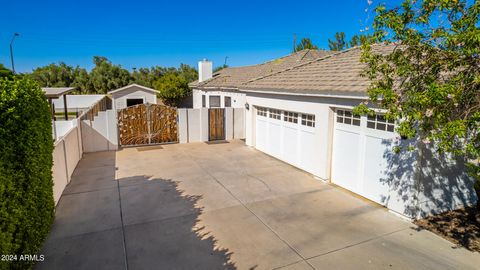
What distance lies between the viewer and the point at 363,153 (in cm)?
794

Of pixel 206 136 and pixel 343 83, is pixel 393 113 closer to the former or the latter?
pixel 343 83

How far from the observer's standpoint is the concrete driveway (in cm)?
518

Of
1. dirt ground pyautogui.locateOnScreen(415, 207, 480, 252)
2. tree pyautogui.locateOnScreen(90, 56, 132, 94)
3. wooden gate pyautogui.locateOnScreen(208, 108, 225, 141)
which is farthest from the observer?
tree pyautogui.locateOnScreen(90, 56, 132, 94)

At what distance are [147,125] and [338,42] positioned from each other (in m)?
30.4

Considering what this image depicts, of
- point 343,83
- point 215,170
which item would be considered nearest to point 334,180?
point 343,83

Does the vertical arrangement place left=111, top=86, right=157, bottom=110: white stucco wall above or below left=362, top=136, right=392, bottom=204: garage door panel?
above

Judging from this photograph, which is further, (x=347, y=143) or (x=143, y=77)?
(x=143, y=77)

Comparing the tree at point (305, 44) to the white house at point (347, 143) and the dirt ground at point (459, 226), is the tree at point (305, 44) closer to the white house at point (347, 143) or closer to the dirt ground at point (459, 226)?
the white house at point (347, 143)

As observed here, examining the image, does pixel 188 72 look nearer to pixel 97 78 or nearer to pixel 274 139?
pixel 97 78

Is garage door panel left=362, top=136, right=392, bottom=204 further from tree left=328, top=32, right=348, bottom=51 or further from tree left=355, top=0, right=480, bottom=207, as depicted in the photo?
tree left=328, top=32, right=348, bottom=51

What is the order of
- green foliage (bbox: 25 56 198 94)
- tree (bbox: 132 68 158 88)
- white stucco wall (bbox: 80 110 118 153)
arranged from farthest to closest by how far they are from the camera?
tree (bbox: 132 68 158 88) < green foliage (bbox: 25 56 198 94) < white stucco wall (bbox: 80 110 118 153)

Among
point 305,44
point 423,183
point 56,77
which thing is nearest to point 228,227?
point 423,183

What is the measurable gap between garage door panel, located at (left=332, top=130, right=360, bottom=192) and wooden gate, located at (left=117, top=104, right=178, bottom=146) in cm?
890

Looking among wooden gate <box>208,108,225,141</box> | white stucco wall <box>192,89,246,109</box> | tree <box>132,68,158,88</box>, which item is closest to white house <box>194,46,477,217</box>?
wooden gate <box>208,108,225,141</box>
